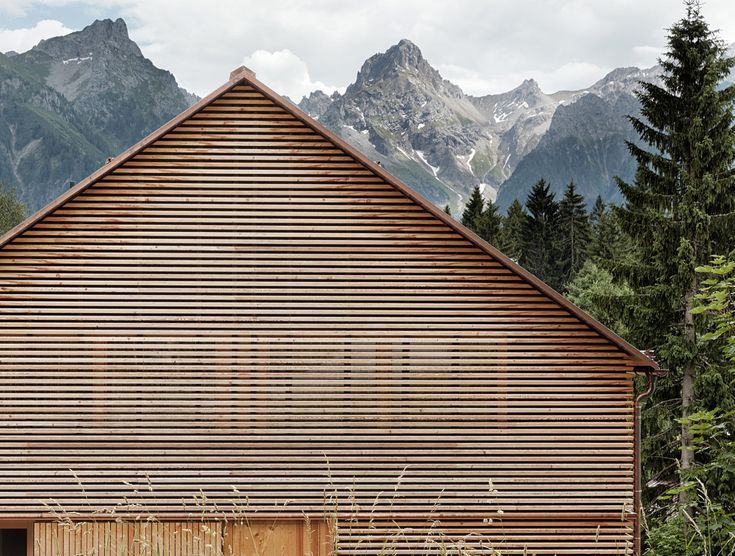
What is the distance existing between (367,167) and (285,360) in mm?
3122

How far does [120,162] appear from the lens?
10.2 metres

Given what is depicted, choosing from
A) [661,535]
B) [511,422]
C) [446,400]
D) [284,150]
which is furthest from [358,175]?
[661,535]

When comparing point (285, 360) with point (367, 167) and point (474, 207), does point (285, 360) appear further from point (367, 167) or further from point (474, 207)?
point (474, 207)

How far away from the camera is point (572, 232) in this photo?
1989 inches

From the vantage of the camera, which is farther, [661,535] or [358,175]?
[661,535]

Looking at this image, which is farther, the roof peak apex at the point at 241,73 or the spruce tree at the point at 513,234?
the spruce tree at the point at 513,234

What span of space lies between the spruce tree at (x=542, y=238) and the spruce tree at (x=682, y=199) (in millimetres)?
34665

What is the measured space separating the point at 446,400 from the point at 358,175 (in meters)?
3.61

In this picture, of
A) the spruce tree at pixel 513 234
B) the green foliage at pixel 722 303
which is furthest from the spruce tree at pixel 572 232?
the green foliage at pixel 722 303

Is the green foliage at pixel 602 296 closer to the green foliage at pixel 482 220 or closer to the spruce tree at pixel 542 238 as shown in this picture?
the green foliage at pixel 482 220

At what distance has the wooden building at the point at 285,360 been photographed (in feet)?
33.1

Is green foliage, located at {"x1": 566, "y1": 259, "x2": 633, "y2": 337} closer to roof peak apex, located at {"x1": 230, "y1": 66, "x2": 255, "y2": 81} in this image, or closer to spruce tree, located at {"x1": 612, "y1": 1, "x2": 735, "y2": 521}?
spruce tree, located at {"x1": 612, "y1": 1, "x2": 735, "y2": 521}

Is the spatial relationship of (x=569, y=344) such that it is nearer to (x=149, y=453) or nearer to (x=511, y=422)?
(x=511, y=422)

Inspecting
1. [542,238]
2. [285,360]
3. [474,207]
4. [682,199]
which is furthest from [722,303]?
[474,207]
